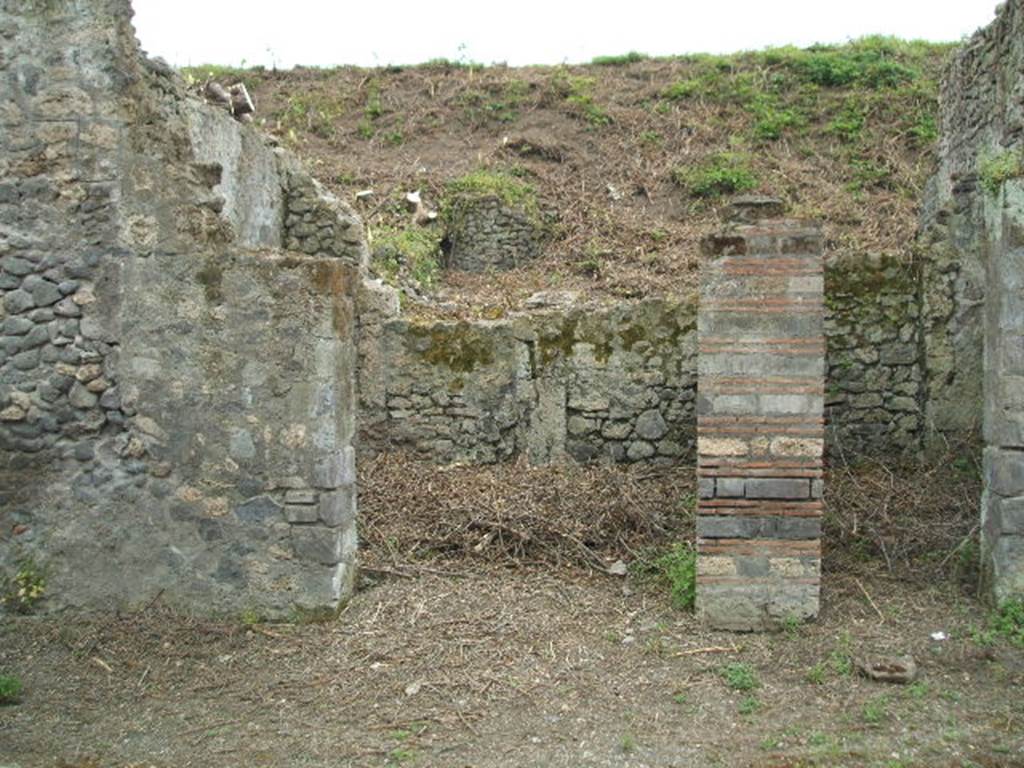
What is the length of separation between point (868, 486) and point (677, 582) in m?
2.51

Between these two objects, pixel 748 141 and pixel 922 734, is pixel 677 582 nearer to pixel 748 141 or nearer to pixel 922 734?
pixel 922 734

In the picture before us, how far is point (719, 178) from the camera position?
17.5 m

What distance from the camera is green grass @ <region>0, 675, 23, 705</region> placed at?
508cm

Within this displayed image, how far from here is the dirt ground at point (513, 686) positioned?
15.0 ft

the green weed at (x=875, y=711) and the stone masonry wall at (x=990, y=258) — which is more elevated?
the stone masonry wall at (x=990, y=258)

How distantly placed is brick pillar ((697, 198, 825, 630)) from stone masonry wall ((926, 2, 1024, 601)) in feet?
3.70

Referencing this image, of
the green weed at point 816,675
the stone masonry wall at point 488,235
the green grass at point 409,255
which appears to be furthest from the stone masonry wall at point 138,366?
the stone masonry wall at point 488,235

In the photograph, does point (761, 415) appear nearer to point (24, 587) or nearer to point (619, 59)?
point (24, 587)

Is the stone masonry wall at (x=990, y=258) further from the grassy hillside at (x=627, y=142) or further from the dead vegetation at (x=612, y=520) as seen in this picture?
the grassy hillside at (x=627, y=142)

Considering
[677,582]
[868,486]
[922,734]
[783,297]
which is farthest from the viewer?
[868,486]

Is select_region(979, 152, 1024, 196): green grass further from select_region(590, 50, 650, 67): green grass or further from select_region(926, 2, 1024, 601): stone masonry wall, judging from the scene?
select_region(590, 50, 650, 67): green grass

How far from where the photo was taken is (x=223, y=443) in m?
5.94

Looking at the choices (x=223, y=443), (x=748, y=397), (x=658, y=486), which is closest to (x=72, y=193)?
(x=223, y=443)

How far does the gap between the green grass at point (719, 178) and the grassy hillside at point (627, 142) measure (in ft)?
0.13
